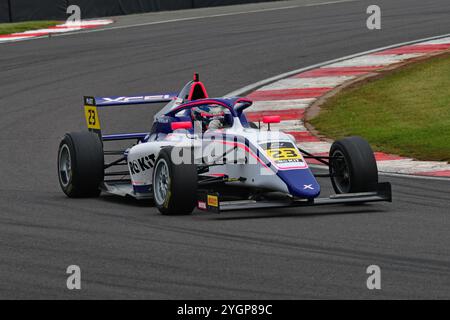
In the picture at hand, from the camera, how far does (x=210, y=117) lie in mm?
12023

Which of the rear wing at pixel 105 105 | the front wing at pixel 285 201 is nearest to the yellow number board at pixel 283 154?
the front wing at pixel 285 201

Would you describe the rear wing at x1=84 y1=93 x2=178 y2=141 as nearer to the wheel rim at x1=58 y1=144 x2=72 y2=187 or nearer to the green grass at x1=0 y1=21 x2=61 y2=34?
the wheel rim at x1=58 y1=144 x2=72 y2=187

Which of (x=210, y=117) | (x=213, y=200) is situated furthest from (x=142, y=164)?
(x=213, y=200)

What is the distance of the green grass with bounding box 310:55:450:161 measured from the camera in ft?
49.6

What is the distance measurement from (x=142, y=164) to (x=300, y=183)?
1.89 metres

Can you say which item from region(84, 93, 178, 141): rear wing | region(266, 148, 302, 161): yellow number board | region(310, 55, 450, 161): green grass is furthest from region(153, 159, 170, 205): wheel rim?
region(310, 55, 450, 161): green grass

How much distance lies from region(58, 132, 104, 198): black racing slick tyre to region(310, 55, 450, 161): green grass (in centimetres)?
413

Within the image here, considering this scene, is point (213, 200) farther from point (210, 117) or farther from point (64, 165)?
point (64, 165)

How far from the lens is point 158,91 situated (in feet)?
68.1

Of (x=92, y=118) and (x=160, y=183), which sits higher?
(x=92, y=118)

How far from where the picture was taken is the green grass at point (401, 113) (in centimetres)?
1512

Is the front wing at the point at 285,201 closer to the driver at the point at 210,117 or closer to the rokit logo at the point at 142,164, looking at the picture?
the rokit logo at the point at 142,164

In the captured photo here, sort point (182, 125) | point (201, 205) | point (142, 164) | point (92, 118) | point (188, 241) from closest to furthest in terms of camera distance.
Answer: point (188, 241)
point (201, 205)
point (182, 125)
point (142, 164)
point (92, 118)
